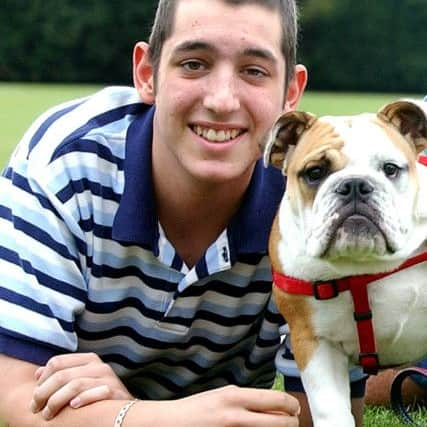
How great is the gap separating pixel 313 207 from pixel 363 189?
0.15 m

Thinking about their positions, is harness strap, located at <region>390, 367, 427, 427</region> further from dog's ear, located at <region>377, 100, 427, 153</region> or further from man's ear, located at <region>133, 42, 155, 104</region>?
man's ear, located at <region>133, 42, 155, 104</region>

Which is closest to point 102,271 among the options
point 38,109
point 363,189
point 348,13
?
point 363,189

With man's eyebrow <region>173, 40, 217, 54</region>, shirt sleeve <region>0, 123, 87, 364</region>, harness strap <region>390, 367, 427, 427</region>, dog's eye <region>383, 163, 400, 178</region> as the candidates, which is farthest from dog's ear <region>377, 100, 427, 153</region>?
harness strap <region>390, 367, 427, 427</region>

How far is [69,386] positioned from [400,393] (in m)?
1.40

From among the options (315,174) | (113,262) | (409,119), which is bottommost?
(113,262)

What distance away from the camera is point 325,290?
2.80 meters

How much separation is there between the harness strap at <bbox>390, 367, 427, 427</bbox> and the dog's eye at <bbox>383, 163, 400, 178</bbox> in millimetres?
1141

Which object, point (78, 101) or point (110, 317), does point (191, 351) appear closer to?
point (110, 317)

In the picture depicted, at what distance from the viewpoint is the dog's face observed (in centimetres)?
265

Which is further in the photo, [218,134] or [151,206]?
[151,206]

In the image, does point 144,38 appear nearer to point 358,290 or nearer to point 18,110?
point 18,110

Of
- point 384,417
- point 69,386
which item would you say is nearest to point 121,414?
point 69,386

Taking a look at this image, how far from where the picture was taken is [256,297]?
326cm

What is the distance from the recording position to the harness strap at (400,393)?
3667 millimetres
